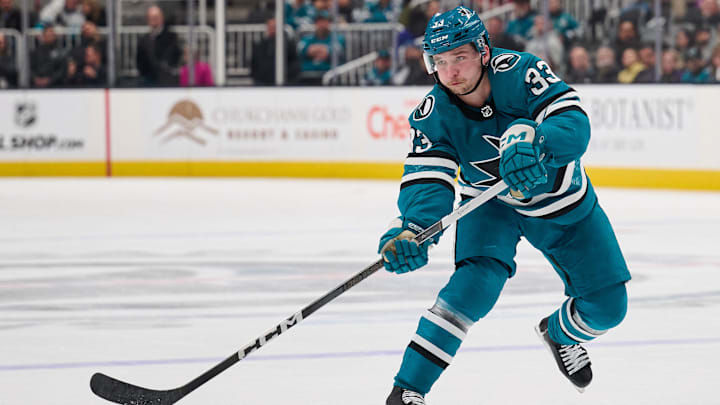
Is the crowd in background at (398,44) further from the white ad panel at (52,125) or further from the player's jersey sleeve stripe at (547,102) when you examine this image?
the player's jersey sleeve stripe at (547,102)

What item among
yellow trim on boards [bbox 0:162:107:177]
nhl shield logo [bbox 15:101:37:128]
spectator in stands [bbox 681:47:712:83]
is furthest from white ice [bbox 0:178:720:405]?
nhl shield logo [bbox 15:101:37:128]

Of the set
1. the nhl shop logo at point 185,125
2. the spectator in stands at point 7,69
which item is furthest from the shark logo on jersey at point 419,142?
the spectator in stands at point 7,69

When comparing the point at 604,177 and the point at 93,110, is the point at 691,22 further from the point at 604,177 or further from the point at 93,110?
the point at 93,110

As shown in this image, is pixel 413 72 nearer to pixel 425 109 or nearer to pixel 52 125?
pixel 52 125

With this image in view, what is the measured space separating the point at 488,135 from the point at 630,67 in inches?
269

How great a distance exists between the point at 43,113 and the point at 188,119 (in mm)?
1343

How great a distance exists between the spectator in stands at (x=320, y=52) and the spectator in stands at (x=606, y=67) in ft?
7.78

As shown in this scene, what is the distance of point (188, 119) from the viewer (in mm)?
10570

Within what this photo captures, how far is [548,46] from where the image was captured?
9672mm

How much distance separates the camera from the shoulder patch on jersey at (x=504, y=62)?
2.74m

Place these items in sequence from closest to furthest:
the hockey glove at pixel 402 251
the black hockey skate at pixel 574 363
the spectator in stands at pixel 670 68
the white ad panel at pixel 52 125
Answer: the hockey glove at pixel 402 251 < the black hockey skate at pixel 574 363 < the spectator in stands at pixel 670 68 < the white ad panel at pixel 52 125

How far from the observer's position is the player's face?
2.66 m

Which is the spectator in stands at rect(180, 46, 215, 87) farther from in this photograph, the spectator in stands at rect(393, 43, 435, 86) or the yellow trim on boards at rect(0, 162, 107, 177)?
the spectator in stands at rect(393, 43, 435, 86)

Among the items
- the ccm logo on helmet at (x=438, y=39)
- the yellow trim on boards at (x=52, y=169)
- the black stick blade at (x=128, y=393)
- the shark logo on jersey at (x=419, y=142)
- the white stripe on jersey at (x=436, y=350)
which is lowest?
the yellow trim on boards at (x=52, y=169)
